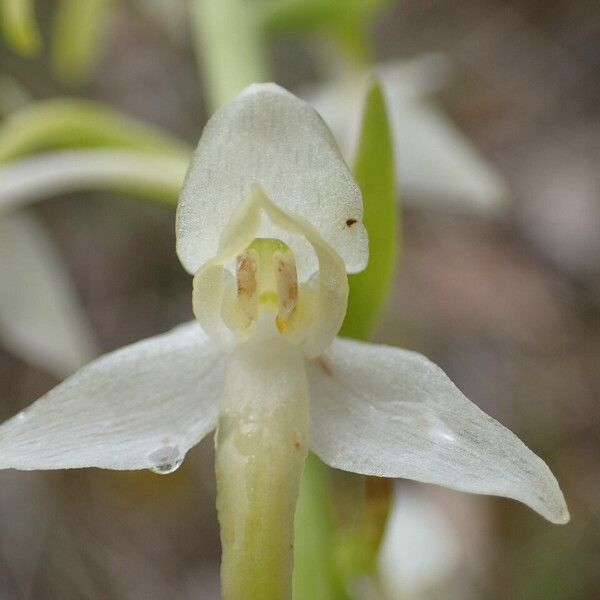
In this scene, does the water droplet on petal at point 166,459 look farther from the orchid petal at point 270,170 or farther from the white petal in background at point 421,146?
the white petal in background at point 421,146

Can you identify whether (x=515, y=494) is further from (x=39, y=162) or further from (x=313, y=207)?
(x=39, y=162)

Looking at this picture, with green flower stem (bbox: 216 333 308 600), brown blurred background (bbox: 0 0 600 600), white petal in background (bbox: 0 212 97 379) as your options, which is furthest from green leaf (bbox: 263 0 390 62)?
green flower stem (bbox: 216 333 308 600)

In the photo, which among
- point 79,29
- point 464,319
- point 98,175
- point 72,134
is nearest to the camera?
point 98,175

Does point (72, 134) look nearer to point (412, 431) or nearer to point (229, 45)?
point (229, 45)

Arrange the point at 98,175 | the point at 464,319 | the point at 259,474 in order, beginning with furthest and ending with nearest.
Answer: the point at 464,319
the point at 98,175
the point at 259,474

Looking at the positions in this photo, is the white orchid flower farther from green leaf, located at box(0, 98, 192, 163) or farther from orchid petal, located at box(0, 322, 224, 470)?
green leaf, located at box(0, 98, 192, 163)

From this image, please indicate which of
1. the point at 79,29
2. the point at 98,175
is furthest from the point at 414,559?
the point at 79,29

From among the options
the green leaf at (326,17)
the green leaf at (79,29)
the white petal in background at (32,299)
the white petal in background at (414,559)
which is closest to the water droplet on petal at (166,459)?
the white petal in background at (32,299)
